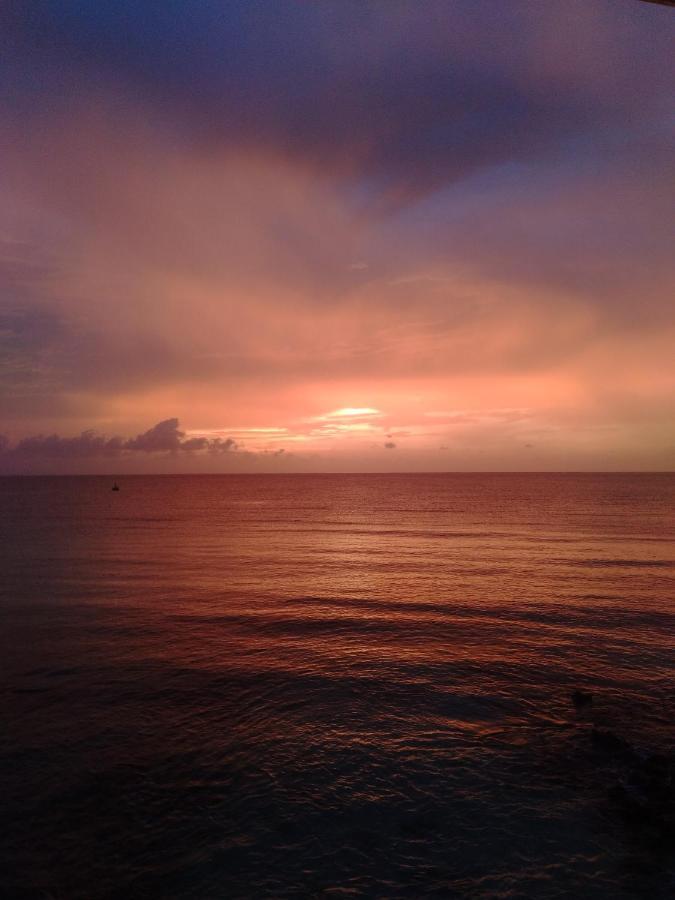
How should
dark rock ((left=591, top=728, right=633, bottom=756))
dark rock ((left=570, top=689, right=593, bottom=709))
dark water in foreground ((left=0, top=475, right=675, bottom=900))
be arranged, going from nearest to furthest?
dark water in foreground ((left=0, top=475, right=675, bottom=900))
dark rock ((left=591, top=728, right=633, bottom=756))
dark rock ((left=570, top=689, right=593, bottom=709))

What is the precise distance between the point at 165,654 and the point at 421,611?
14.2 m

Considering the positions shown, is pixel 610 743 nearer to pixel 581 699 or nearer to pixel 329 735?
pixel 581 699

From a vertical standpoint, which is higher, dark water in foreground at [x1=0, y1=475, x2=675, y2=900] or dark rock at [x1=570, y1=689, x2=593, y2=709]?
dark rock at [x1=570, y1=689, x2=593, y2=709]

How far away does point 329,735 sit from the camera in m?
16.6

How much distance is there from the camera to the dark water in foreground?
11.2 m

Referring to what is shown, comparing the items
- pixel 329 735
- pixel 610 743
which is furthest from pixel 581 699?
pixel 329 735

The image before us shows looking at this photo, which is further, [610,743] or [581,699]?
[581,699]

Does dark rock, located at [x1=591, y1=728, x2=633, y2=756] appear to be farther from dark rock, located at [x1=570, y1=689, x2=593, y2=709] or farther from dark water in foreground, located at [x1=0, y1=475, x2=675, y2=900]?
dark rock, located at [x1=570, y1=689, x2=593, y2=709]

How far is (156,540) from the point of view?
6662 centimetres

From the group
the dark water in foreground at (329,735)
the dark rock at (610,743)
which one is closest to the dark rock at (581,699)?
the dark water in foreground at (329,735)

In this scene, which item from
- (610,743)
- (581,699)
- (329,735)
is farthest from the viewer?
(581,699)

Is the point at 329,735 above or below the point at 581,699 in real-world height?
below

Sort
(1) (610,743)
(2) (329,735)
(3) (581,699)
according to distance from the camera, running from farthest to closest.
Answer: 1. (3) (581,699)
2. (2) (329,735)
3. (1) (610,743)

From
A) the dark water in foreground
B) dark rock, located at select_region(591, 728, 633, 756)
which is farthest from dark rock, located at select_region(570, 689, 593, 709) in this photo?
dark rock, located at select_region(591, 728, 633, 756)
